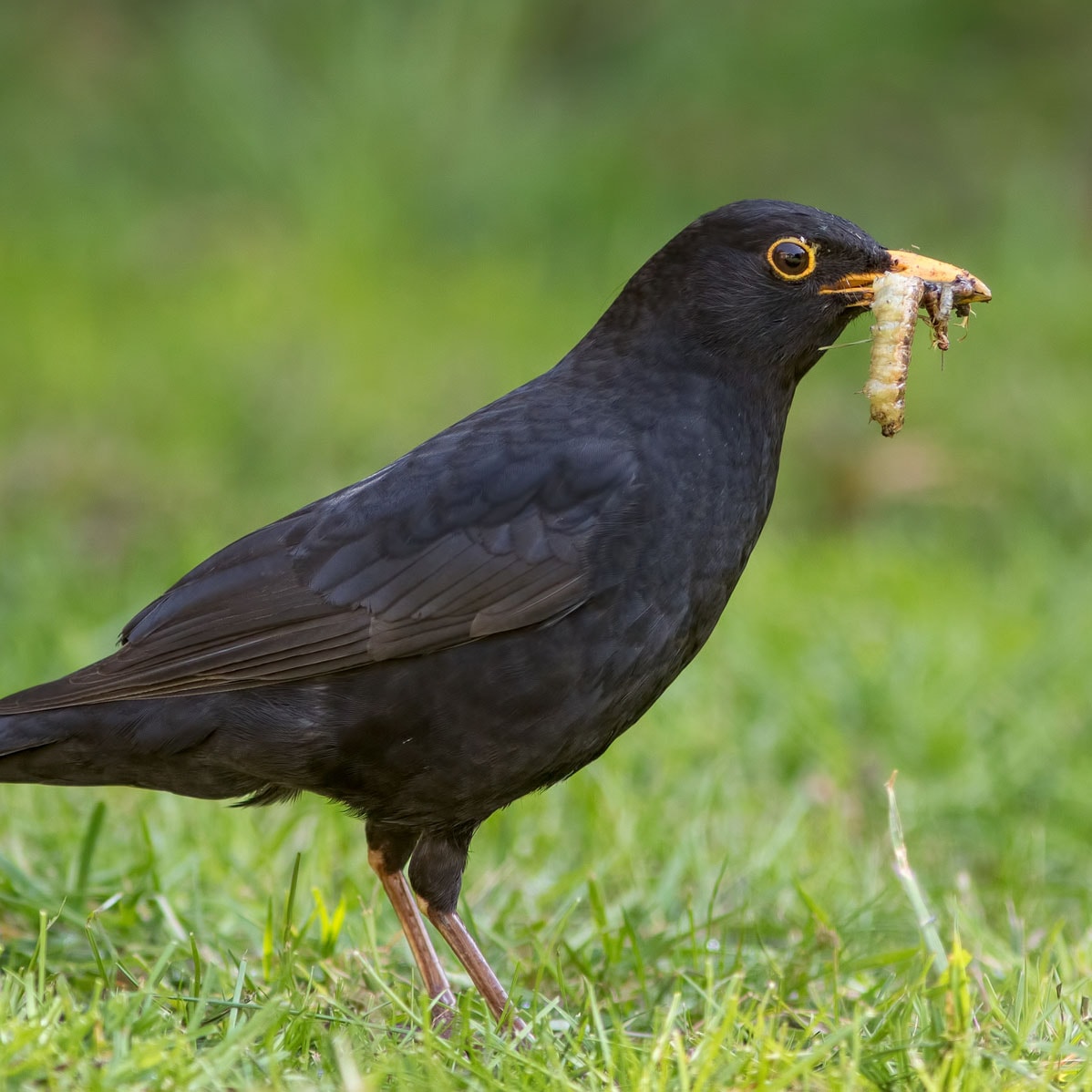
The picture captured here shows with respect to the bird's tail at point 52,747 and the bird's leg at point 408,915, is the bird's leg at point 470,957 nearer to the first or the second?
the bird's leg at point 408,915

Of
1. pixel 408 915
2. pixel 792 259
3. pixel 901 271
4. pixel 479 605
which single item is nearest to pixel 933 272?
pixel 901 271

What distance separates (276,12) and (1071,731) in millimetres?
8619

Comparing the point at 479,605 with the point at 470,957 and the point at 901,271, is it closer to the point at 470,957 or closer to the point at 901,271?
the point at 470,957

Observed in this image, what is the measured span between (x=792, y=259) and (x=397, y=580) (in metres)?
1.20

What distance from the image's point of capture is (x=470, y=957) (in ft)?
12.4

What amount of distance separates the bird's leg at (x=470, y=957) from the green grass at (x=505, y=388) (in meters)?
0.13

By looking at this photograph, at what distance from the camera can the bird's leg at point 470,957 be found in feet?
12.2

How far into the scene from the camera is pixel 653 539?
11.8 feet

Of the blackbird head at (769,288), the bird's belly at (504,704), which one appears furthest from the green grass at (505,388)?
the blackbird head at (769,288)

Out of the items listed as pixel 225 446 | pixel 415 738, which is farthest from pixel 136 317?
pixel 415 738

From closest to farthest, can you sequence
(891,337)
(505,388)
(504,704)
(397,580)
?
1. (504,704)
2. (397,580)
3. (891,337)
4. (505,388)

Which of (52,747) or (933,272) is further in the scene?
(933,272)

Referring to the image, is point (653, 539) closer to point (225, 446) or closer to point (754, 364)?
point (754, 364)

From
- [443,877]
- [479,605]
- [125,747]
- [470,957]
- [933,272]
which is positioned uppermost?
[933,272]
